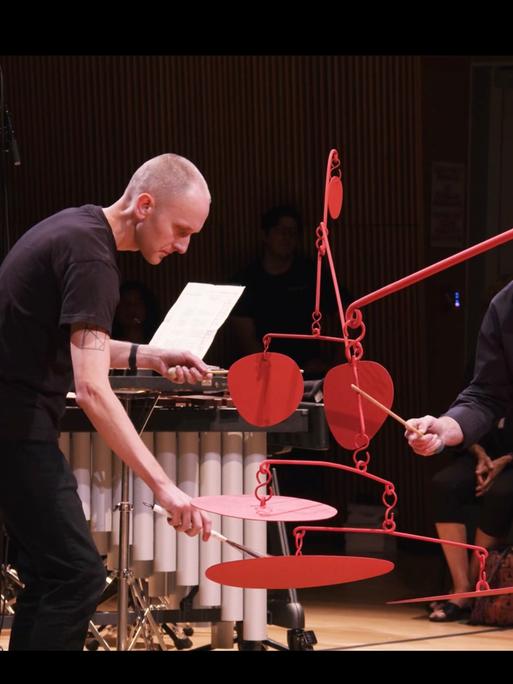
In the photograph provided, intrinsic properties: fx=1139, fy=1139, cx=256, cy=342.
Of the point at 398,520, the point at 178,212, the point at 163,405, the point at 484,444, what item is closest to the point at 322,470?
the point at 398,520

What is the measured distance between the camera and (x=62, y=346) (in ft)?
8.02

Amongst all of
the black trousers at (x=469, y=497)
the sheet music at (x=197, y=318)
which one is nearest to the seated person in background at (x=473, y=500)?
the black trousers at (x=469, y=497)

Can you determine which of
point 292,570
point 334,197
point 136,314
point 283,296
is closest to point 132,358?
point 334,197

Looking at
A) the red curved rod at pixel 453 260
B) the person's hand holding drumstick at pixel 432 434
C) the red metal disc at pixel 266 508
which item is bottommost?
the red metal disc at pixel 266 508

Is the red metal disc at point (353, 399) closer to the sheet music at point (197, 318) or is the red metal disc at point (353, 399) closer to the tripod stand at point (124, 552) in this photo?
the sheet music at point (197, 318)

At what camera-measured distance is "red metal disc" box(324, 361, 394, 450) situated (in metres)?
2.10

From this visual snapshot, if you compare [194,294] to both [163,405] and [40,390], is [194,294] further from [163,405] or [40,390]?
[40,390]

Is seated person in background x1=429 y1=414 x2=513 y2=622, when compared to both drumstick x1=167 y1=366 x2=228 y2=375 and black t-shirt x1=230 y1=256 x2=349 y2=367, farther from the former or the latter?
drumstick x1=167 y1=366 x2=228 y2=375

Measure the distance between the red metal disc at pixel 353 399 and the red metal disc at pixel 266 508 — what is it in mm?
135

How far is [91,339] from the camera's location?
7.55ft

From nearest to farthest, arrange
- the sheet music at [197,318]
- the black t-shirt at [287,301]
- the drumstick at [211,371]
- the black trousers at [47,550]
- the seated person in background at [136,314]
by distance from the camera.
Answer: the black trousers at [47,550], the drumstick at [211,371], the sheet music at [197,318], the seated person in background at [136,314], the black t-shirt at [287,301]

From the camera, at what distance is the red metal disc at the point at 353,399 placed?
2.10 meters

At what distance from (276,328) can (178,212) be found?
9.55 ft

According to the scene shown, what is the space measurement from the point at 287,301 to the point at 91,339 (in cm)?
311
